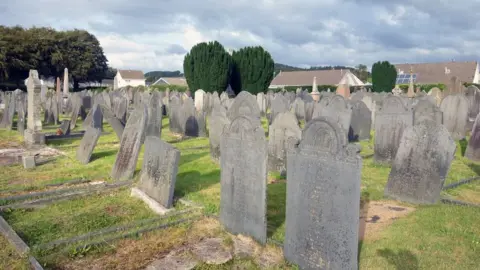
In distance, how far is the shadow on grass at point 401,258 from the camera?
4.48 metres

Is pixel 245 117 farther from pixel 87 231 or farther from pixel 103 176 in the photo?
pixel 103 176

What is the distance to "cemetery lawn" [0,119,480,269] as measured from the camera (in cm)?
473

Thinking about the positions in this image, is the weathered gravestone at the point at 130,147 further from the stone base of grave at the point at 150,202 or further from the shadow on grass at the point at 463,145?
the shadow on grass at the point at 463,145

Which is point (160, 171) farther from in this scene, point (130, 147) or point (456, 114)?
point (456, 114)

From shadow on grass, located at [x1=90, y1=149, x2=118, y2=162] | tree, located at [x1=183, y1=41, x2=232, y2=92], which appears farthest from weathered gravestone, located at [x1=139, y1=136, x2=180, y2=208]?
tree, located at [x1=183, y1=41, x2=232, y2=92]

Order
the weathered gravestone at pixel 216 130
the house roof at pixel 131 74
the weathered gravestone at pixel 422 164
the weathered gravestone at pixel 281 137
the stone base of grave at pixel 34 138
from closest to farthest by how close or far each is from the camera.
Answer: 1. the weathered gravestone at pixel 422 164
2. the weathered gravestone at pixel 281 137
3. the weathered gravestone at pixel 216 130
4. the stone base of grave at pixel 34 138
5. the house roof at pixel 131 74

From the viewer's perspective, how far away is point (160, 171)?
268 inches

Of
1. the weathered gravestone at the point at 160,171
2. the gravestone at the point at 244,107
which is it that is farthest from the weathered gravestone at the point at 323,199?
the gravestone at the point at 244,107

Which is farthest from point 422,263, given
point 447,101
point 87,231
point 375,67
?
point 375,67

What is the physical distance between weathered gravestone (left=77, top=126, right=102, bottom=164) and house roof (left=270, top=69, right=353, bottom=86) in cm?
5744

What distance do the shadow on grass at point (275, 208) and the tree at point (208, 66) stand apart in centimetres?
2569

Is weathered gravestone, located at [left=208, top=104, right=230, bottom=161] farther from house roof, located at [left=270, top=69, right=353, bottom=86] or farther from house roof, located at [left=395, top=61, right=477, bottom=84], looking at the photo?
house roof, located at [left=270, top=69, right=353, bottom=86]

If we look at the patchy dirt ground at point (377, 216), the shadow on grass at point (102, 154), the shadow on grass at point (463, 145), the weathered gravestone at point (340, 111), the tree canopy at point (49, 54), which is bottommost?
the shadow on grass at point (102, 154)

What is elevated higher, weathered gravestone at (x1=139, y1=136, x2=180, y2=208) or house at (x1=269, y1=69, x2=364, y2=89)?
house at (x1=269, y1=69, x2=364, y2=89)
